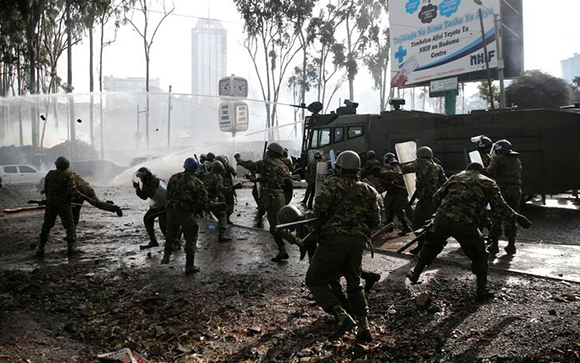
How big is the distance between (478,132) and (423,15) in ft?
54.9

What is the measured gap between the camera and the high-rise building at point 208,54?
401ft

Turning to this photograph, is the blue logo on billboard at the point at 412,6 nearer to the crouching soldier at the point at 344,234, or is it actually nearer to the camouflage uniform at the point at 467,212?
the camouflage uniform at the point at 467,212

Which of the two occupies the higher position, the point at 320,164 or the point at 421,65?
the point at 421,65

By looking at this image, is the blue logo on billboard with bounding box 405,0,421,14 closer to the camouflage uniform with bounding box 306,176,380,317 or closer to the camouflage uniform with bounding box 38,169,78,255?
the camouflage uniform with bounding box 38,169,78,255

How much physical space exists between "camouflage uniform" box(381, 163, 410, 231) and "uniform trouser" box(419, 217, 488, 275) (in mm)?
3790

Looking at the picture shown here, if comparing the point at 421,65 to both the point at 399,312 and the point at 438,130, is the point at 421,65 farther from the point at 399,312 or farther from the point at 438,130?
the point at 399,312

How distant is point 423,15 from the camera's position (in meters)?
26.4

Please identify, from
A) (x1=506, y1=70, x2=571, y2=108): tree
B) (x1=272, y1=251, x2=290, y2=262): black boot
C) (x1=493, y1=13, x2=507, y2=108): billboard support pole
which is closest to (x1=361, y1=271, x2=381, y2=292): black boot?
(x1=272, y1=251, x2=290, y2=262): black boot

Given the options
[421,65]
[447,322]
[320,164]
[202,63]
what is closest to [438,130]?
[320,164]

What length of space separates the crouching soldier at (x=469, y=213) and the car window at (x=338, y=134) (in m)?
8.86

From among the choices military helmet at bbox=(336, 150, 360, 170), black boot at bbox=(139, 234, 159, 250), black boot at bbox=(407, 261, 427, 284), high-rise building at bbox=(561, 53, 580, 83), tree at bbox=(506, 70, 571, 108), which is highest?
high-rise building at bbox=(561, 53, 580, 83)

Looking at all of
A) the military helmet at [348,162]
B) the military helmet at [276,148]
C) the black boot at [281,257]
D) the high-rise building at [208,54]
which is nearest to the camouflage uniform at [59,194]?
the military helmet at [276,148]

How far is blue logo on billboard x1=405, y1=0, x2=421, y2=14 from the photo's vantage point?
26.6m

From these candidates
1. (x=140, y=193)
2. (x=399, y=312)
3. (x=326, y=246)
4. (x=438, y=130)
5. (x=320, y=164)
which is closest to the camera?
(x=326, y=246)
